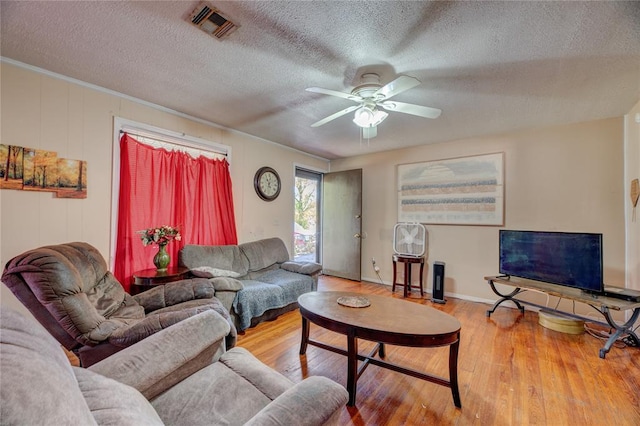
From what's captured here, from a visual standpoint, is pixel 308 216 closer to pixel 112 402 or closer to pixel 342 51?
pixel 342 51

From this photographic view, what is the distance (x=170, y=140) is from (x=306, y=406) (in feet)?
10.4

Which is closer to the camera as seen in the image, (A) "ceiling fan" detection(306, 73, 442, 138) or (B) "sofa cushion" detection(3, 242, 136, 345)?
(B) "sofa cushion" detection(3, 242, 136, 345)

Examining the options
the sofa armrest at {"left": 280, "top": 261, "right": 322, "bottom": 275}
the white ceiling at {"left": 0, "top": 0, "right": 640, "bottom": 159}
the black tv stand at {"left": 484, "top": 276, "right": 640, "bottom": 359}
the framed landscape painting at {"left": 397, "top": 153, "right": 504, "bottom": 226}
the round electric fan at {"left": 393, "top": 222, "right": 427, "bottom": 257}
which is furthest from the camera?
the round electric fan at {"left": 393, "top": 222, "right": 427, "bottom": 257}

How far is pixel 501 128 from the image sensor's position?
11.6 ft

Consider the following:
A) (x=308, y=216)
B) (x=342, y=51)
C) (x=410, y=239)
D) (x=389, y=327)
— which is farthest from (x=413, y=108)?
(x=308, y=216)

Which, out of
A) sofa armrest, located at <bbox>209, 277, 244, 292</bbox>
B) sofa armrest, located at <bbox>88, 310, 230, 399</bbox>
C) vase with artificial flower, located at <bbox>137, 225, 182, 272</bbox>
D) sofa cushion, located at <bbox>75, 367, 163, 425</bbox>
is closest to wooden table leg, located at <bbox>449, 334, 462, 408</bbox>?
sofa armrest, located at <bbox>88, 310, 230, 399</bbox>

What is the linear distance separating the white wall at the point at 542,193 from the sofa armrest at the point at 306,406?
365 cm

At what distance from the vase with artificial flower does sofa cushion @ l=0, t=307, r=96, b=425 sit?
7.19ft

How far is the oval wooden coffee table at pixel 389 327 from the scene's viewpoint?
64.6 inches

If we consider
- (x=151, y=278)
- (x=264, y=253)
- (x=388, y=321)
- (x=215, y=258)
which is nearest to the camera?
(x=388, y=321)

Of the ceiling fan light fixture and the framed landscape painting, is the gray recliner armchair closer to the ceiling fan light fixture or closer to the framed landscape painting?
the ceiling fan light fixture

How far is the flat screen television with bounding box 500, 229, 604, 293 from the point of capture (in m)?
2.63

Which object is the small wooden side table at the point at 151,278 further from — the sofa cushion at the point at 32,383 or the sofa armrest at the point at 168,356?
the sofa cushion at the point at 32,383

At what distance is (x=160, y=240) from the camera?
2.73m
